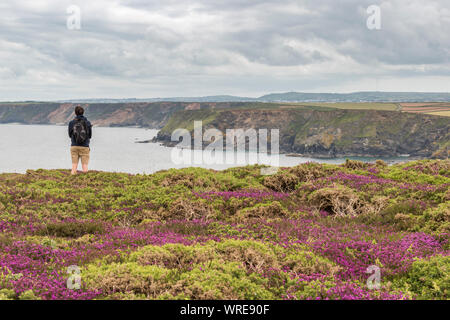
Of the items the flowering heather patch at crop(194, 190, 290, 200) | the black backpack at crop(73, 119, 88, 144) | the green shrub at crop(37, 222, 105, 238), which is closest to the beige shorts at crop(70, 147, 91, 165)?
the black backpack at crop(73, 119, 88, 144)

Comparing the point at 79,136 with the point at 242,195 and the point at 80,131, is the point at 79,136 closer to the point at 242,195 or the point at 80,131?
the point at 80,131

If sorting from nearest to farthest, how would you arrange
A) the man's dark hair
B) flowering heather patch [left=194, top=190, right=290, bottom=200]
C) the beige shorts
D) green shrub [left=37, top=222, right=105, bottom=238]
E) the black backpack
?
Result: green shrub [left=37, top=222, right=105, bottom=238] < flowering heather patch [left=194, top=190, right=290, bottom=200] < the man's dark hair < the black backpack < the beige shorts

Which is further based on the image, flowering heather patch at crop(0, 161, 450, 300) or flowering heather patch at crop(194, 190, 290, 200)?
flowering heather patch at crop(194, 190, 290, 200)

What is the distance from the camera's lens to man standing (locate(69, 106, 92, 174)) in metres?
17.8

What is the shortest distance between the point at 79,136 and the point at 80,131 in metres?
0.30

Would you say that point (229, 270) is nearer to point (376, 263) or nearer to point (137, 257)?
point (137, 257)

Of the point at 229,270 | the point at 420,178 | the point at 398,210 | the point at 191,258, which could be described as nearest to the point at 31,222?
the point at 191,258

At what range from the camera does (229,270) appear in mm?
6715

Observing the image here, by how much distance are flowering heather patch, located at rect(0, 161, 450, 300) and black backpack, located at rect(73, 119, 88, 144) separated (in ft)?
5.99

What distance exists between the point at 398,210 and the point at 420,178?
19.1 feet

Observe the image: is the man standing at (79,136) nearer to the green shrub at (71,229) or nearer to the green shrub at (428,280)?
the green shrub at (71,229)

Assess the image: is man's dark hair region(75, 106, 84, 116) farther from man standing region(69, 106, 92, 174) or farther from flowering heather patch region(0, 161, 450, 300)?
flowering heather patch region(0, 161, 450, 300)

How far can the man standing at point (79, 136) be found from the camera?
58.3 ft

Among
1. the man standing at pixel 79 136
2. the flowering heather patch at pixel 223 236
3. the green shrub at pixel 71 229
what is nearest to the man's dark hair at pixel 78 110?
the man standing at pixel 79 136
